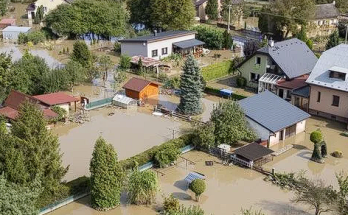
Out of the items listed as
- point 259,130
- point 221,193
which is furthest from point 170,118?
point 221,193

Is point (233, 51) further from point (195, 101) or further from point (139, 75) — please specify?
point (195, 101)

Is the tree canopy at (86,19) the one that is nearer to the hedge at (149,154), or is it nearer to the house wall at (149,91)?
the house wall at (149,91)

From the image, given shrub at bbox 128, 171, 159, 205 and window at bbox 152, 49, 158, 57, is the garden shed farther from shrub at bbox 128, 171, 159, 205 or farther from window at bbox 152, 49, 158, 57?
shrub at bbox 128, 171, 159, 205

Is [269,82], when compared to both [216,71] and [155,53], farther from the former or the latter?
[155,53]

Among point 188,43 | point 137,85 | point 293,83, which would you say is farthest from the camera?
point 188,43

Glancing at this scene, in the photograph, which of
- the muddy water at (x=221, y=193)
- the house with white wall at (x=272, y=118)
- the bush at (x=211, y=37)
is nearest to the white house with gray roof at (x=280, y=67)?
the house with white wall at (x=272, y=118)

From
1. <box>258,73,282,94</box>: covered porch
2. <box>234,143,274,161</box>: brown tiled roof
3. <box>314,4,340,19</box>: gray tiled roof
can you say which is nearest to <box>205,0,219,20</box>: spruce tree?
<box>314,4,340,19</box>: gray tiled roof
